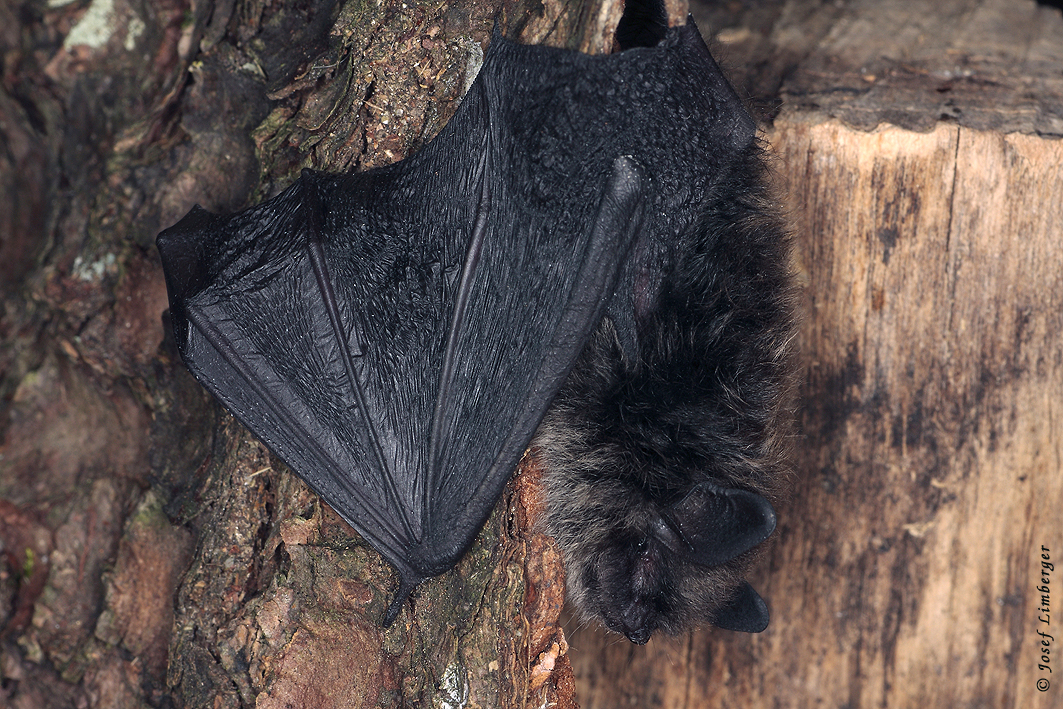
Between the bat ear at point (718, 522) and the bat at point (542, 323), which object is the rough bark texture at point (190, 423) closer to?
the bat at point (542, 323)

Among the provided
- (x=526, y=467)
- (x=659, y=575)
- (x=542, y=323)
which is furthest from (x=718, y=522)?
(x=542, y=323)

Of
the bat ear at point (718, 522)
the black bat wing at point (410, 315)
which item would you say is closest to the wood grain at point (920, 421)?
the bat ear at point (718, 522)

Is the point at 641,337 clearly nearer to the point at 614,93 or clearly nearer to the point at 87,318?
the point at 614,93

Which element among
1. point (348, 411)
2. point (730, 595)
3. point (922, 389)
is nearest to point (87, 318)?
point (348, 411)

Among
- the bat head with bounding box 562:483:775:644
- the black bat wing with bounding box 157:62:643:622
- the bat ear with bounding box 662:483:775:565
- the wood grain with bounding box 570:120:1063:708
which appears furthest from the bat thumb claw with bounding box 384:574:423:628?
the wood grain with bounding box 570:120:1063:708

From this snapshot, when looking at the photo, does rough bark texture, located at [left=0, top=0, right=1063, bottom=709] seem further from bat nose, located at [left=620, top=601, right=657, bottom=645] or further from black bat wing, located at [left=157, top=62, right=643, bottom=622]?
bat nose, located at [left=620, top=601, right=657, bottom=645]
